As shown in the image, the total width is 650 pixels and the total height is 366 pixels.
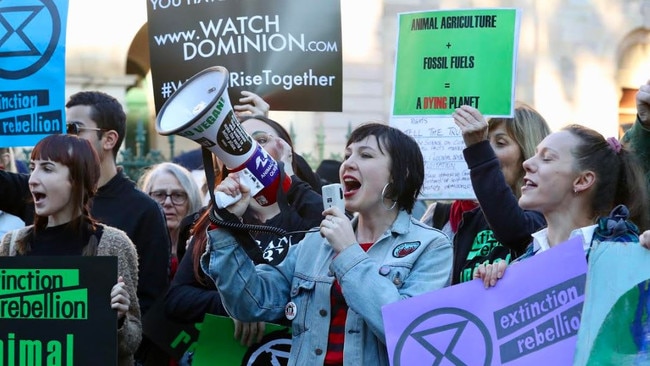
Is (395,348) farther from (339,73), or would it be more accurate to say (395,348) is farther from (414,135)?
(339,73)

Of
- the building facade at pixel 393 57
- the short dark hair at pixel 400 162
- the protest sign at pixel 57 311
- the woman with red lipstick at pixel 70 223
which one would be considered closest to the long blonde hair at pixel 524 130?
the short dark hair at pixel 400 162

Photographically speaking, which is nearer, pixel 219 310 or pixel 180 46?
pixel 219 310

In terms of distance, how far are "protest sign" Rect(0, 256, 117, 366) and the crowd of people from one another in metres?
0.09

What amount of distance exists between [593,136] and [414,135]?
4.43ft

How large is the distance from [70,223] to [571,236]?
1.97 m

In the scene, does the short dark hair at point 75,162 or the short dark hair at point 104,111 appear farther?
the short dark hair at point 104,111

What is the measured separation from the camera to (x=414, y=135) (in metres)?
5.61

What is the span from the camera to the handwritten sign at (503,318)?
3947 millimetres

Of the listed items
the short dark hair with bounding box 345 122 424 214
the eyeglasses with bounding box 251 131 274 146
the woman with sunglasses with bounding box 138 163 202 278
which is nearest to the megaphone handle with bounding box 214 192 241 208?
the short dark hair with bounding box 345 122 424 214

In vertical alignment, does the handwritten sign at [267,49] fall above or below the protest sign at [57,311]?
above

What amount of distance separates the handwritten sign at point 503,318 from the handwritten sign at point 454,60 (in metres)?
1.50

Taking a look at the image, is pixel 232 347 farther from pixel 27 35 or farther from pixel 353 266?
pixel 27 35

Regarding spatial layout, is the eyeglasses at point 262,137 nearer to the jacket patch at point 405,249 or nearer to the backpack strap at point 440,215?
the backpack strap at point 440,215

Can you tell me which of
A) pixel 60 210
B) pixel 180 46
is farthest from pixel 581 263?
pixel 180 46
